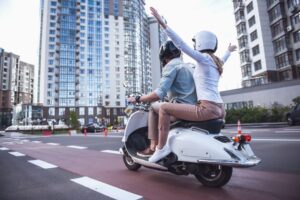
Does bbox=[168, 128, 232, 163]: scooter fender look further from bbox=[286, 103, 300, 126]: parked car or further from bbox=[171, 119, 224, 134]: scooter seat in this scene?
bbox=[286, 103, 300, 126]: parked car

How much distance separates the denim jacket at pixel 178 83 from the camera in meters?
3.00

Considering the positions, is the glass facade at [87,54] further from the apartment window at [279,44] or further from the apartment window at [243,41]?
the apartment window at [279,44]

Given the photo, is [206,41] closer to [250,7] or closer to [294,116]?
[294,116]

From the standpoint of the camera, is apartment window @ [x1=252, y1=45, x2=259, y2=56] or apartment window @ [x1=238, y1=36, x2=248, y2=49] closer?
apartment window @ [x1=252, y1=45, x2=259, y2=56]

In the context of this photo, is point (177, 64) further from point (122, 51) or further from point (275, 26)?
point (122, 51)

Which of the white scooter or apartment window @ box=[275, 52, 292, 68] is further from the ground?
apartment window @ box=[275, 52, 292, 68]

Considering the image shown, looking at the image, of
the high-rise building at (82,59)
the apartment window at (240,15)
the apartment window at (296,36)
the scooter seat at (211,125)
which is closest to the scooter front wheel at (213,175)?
the scooter seat at (211,125)

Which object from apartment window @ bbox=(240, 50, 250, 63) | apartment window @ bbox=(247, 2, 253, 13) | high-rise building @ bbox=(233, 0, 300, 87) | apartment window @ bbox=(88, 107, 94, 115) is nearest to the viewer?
high-rise building @ bbox=(233, 0, 300, 87)

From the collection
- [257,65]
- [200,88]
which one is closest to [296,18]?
[257,65]

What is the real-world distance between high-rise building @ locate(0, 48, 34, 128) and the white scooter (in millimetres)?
107570

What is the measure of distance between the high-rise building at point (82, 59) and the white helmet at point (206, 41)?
238 feet

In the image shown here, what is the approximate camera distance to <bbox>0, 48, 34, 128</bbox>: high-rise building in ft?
328

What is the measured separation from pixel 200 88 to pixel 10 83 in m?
121

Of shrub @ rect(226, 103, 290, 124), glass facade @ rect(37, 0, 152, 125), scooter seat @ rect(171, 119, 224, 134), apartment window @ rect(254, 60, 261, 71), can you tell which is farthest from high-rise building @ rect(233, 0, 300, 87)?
glass facade @ rect(37, 0, 152, 125)
